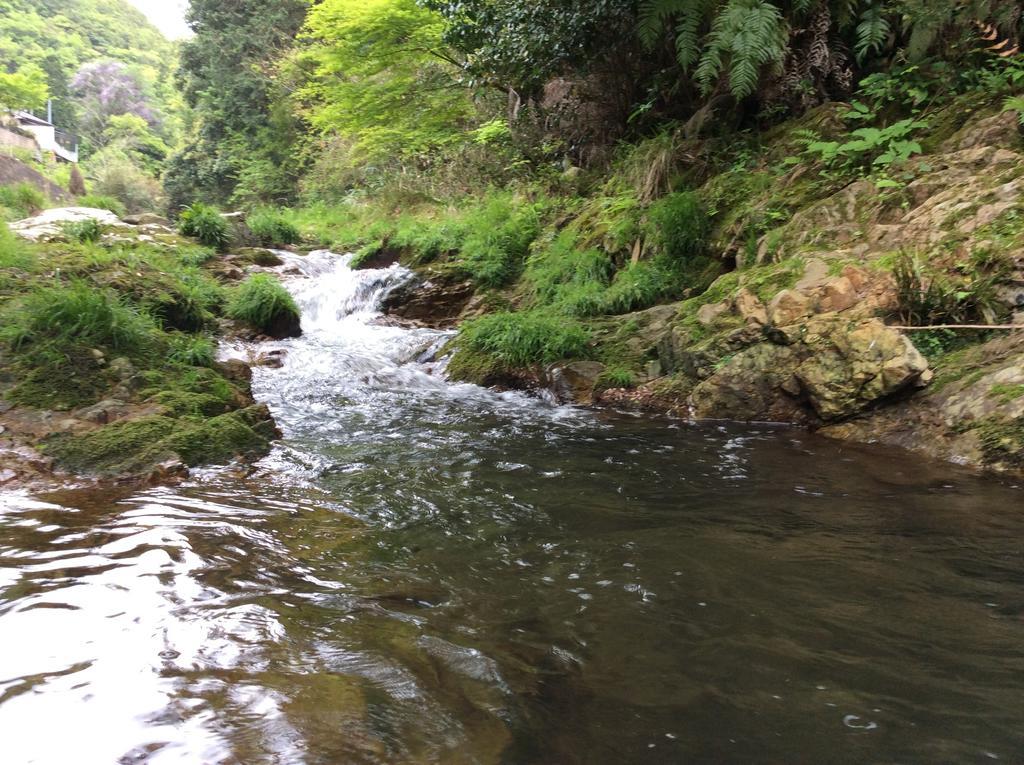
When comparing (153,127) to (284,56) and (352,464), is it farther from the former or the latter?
(352,464)

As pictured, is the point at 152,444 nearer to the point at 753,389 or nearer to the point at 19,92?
the point at 753,389

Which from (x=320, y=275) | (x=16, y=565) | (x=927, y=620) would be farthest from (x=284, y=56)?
(x=927, y=620)

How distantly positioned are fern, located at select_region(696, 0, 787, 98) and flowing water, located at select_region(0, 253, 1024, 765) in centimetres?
446

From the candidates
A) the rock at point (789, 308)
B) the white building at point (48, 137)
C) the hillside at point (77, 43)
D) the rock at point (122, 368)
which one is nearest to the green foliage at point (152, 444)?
the rock at point (122, 368)

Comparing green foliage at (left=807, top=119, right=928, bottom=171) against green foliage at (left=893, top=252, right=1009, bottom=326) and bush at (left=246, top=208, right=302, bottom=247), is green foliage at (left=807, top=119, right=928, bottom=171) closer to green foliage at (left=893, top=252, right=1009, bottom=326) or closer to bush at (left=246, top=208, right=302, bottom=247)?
green foliage at (left=893, top=252, right=1009, bottom=326)

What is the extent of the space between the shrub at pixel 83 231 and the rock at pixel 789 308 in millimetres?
8510

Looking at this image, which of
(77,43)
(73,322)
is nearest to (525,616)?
(73,322)

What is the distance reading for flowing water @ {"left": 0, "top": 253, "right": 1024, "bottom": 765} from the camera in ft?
5.23

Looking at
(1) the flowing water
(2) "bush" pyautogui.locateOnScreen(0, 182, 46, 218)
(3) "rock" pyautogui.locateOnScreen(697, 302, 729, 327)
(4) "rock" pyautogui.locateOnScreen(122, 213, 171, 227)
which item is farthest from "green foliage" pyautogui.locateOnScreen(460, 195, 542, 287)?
(2) "bush" pyautogui.locateOnScreen(0, 182, 46, 218)

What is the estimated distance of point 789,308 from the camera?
523cm

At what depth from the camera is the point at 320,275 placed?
12883 mm

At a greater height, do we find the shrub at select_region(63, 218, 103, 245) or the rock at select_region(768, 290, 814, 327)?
the shrub at select_region(63, 218, 103, 245)

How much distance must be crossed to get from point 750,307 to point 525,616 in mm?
4272

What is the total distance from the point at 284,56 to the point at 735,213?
20746 millimetres
